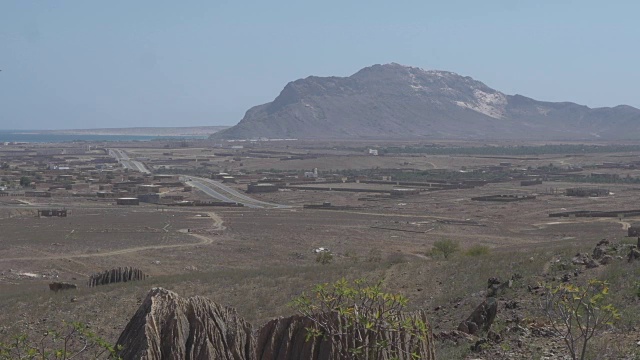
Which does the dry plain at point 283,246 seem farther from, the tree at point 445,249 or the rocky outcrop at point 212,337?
the rocky outcrop at point 212,337

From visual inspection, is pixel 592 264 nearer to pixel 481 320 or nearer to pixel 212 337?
pixel 481 320

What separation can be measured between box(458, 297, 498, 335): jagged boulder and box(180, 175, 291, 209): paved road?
58618 mm

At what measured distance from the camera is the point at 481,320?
731 inches

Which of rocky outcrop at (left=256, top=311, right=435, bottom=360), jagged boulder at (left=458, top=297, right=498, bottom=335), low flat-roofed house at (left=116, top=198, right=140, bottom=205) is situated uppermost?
rocky outcrop at (left=256, top=311, right=435, bottom=360)

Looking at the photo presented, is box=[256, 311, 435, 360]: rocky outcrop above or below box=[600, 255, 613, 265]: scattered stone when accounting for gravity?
Answer: above

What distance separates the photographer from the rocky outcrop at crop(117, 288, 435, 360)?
12.5 m

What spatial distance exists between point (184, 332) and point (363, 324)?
338 centimetres

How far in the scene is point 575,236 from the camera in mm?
51656

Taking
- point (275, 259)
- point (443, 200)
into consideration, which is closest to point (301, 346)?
point (275, 259)

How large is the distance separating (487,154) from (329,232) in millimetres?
125115

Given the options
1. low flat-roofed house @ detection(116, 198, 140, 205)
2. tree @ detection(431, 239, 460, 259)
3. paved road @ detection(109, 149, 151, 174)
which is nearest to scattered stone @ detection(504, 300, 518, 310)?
tree @ detection(431, 239, 460, 259)

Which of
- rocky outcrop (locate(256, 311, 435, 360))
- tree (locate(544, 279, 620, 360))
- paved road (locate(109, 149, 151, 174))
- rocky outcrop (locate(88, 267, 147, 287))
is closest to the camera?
tree (locate(544, 279, 620, 360))

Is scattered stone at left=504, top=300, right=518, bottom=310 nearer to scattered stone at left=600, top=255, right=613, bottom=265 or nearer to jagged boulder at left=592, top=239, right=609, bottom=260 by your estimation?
scattered stone at left=600, top=255, right=613, bottom=265

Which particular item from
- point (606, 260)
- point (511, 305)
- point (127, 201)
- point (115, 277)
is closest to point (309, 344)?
point (511, 305)
